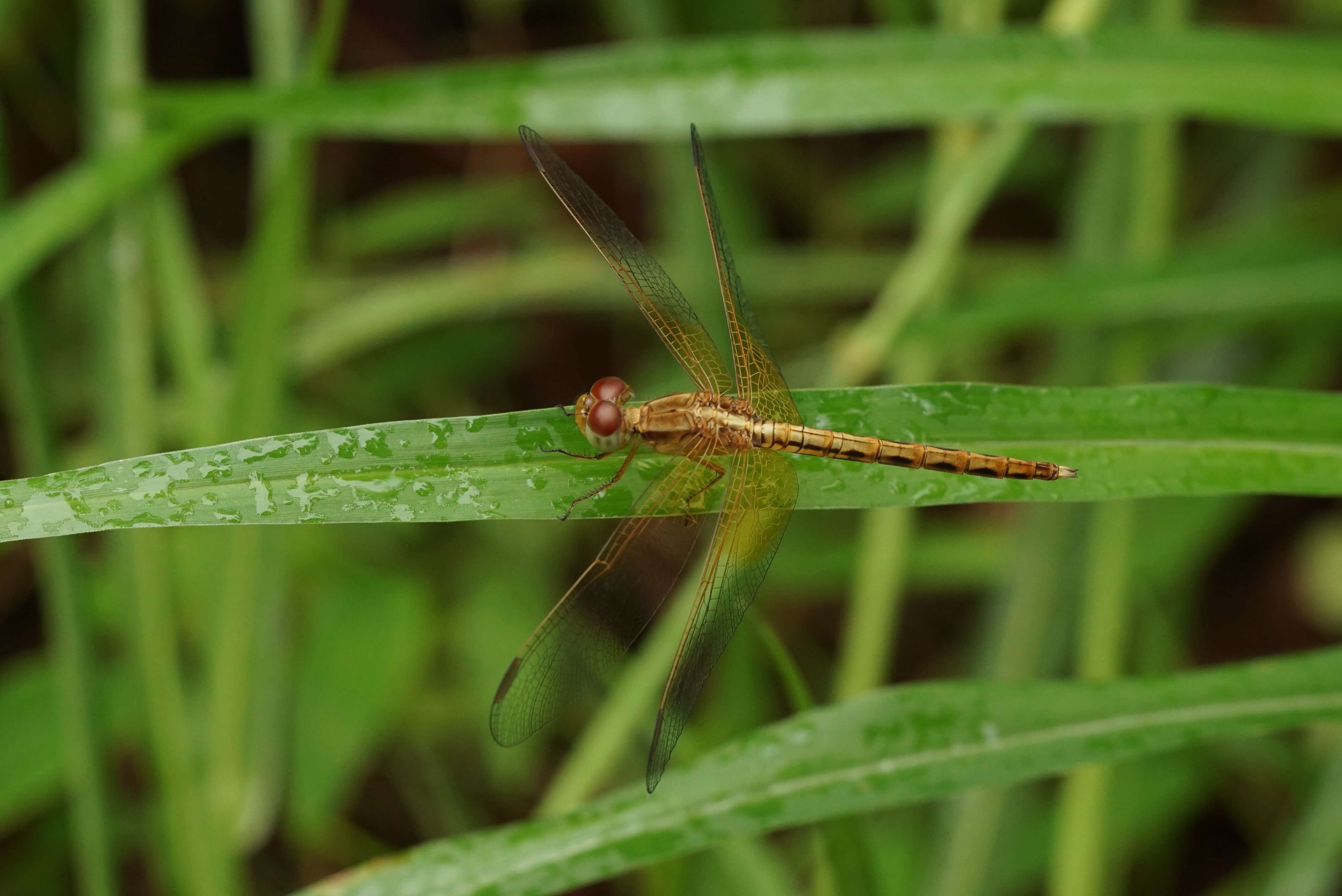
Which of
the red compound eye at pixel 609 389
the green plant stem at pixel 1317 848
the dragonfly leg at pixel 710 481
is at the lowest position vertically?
the green plant stem at pixel 1317 848

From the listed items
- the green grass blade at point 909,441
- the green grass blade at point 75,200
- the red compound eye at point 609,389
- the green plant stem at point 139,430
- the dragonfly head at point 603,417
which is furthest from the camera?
the green plant stem at point 139,430

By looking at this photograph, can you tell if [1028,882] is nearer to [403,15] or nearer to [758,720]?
[758,720]

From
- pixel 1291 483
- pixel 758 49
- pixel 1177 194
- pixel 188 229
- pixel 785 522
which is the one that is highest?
pixel 188 229

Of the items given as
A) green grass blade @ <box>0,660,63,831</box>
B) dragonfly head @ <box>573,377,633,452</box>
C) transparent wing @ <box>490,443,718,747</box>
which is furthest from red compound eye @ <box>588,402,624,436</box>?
green grass blade @ <box>0,660,63,831</box>

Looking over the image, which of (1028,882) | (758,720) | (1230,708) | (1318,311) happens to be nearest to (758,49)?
(1230,708)

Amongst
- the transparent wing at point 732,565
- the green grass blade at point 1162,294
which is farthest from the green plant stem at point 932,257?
the transparent wing at point 732,565

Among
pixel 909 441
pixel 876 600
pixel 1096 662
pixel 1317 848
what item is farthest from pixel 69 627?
pixel 1317 848

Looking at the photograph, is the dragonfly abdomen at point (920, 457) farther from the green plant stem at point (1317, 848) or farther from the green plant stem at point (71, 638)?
the green plant stem at point (1317, 848)

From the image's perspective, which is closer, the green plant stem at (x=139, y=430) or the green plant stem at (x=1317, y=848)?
the green plant stem at (x=139, y=430)
